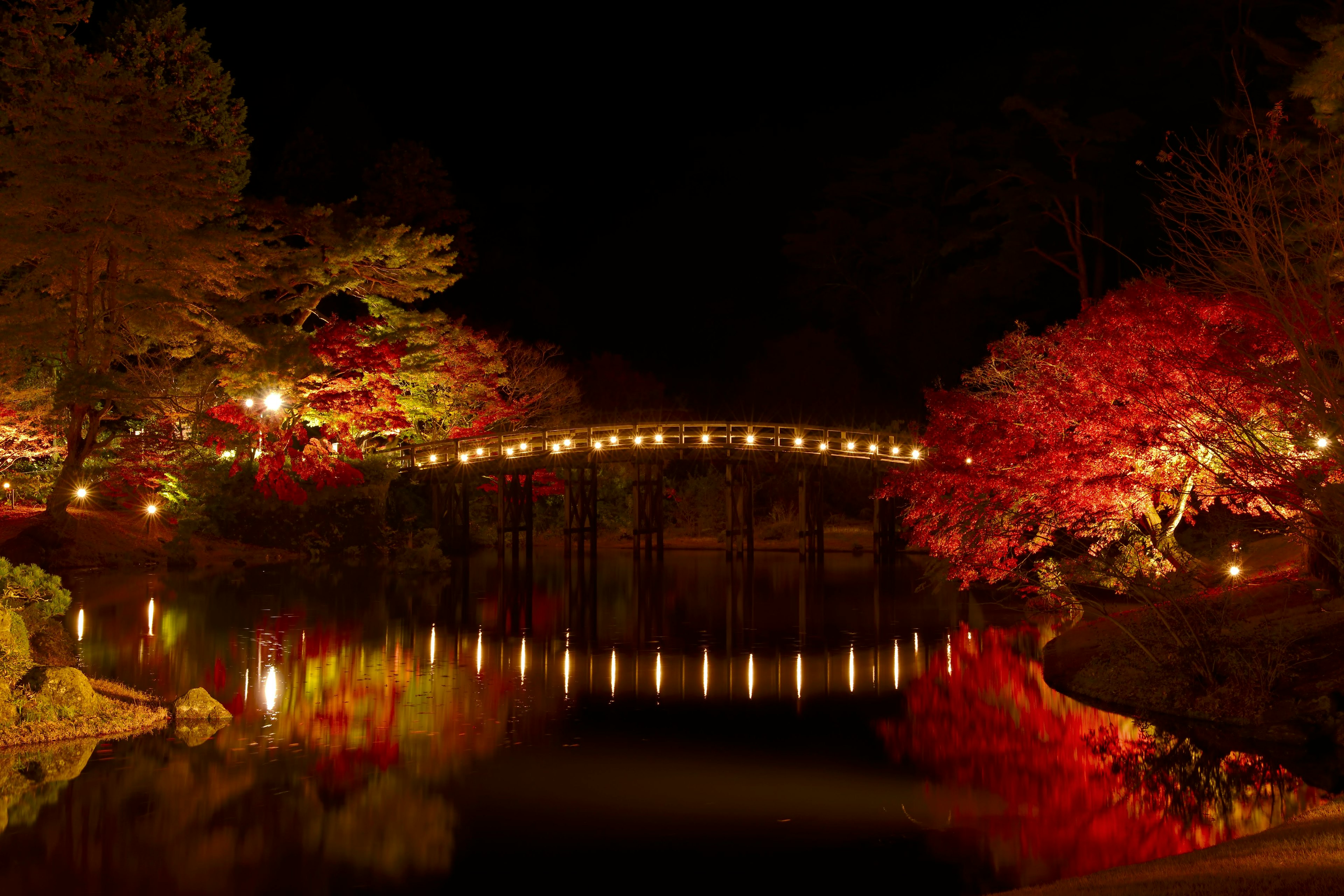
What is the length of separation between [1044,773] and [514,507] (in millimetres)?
27093

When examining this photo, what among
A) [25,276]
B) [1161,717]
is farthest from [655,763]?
[25,276]

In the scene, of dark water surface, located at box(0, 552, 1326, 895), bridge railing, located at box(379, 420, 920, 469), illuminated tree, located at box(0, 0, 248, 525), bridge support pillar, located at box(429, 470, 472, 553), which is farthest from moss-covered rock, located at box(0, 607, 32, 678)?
bridge support pillar, located at box(429, 470, 472, 553)

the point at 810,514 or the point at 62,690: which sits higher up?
the point at 810,514

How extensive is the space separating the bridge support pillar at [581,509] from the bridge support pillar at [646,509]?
1202 millimetres

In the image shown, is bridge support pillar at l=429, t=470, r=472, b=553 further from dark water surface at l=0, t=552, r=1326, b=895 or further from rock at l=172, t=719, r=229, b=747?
rock at l=172, t=719, r=229, b=747

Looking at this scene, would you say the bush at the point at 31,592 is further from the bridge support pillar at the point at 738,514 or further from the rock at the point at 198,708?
the bridge support pillar at the point at 738,514

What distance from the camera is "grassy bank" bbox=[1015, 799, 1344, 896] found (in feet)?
24.2

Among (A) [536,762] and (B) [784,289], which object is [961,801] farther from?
(B) [784,289]

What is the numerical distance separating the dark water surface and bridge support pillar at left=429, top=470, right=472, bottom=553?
605 inches

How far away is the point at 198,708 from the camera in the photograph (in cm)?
1434

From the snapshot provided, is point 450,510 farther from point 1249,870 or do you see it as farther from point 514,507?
point 1249,870

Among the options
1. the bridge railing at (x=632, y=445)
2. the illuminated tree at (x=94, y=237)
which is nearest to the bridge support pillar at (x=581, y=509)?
the bridge railing at (x=632, y=445)

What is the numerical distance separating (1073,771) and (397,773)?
21.8 ft

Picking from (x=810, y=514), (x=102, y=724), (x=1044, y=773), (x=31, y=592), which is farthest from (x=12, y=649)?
(x=810, y=514)
